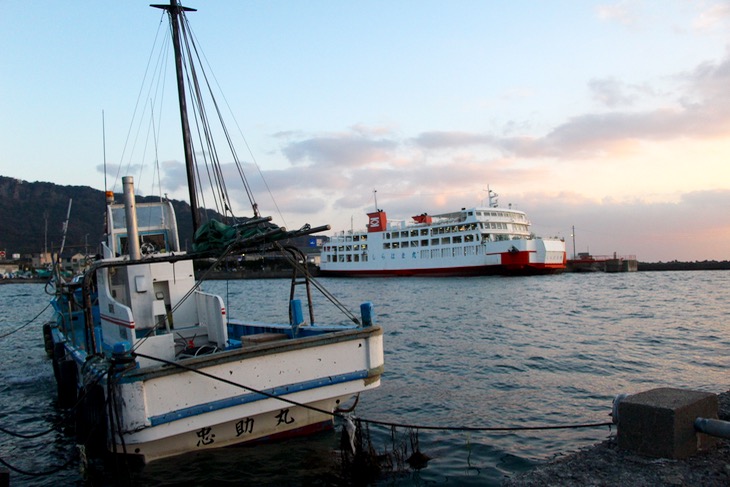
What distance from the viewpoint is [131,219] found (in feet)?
31.9

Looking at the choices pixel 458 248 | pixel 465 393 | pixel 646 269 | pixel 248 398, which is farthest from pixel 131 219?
pixel 646 269

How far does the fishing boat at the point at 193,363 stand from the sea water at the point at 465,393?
49 centimetres

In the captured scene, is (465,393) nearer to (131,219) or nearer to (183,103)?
(131,219)

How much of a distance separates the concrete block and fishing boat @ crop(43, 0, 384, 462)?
379cm

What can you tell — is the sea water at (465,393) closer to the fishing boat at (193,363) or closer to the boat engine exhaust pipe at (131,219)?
the fishing boat at (193,363)

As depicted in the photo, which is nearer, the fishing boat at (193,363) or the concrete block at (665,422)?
the concrete block at (665,422)

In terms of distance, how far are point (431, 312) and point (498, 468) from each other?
24226mm

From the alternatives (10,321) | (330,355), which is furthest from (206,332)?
(10,321)

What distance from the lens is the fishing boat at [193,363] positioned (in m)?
6.97

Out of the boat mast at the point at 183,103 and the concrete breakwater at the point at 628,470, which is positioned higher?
the boat mast at the point at 183,103

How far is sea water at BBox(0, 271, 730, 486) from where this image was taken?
26.8 feet

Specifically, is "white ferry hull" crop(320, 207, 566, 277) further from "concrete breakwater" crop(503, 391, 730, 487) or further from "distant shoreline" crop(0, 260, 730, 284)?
"concrete breakwater" crop(503, 391, 730, 487)

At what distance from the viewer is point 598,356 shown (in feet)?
56.4

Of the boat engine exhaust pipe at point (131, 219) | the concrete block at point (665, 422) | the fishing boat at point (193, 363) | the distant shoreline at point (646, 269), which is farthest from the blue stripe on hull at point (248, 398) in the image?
the distant shoreline at point (646, 269)
